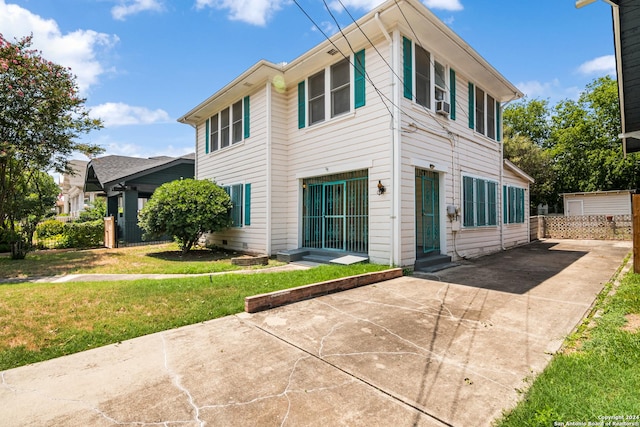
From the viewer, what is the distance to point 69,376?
2676 mm

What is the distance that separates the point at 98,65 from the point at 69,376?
1050 cm

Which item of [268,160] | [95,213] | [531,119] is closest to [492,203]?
[268,160]

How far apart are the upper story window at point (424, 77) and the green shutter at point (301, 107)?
10.1 feet

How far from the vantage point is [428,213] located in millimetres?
8344

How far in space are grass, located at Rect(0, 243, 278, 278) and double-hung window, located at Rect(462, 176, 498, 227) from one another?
5.78 metres

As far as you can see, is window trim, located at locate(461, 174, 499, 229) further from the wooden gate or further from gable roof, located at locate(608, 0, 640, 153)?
the wooden gate

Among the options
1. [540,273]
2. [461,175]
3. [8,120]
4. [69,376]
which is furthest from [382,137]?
[8,120]

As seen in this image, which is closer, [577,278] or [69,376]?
[69,376]

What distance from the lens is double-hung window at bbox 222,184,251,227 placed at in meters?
10.1

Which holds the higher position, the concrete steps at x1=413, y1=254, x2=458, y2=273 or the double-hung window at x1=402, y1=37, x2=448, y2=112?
the double-hung window at x1=402, y1=37, x2=448, y2=112

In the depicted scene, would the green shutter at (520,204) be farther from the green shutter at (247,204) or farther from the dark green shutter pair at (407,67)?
the green shutter at (247,204)

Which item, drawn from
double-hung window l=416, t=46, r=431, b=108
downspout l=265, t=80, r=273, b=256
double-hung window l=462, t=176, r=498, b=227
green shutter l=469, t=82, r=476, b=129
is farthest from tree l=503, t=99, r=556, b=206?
downspout l=265, t=80, r=273, b=256

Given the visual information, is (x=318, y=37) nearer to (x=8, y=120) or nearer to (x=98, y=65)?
(x=98, y=65)

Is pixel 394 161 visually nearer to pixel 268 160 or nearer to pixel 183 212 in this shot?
pixel 268 160
